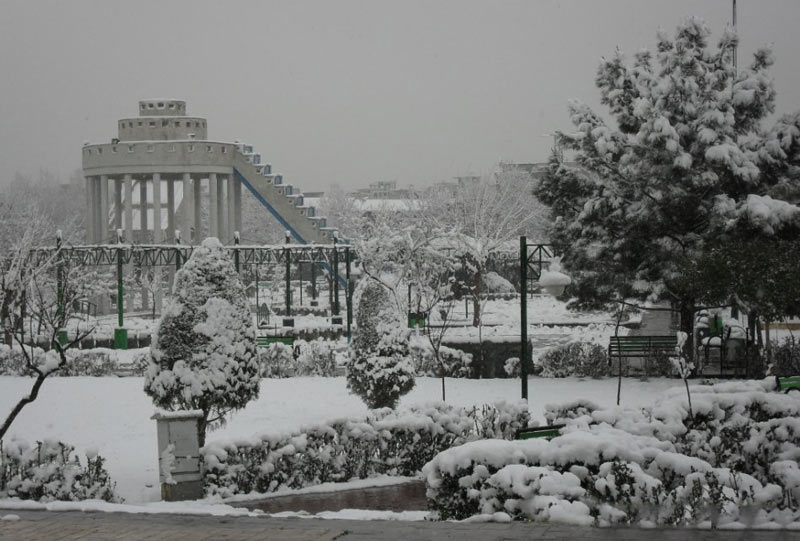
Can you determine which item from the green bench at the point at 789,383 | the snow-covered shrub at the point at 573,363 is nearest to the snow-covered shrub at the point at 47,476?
the green bench at the point at 789,383

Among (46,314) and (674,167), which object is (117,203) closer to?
(674,167)

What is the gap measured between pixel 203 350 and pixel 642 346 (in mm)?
10973

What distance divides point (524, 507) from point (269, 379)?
1280cm

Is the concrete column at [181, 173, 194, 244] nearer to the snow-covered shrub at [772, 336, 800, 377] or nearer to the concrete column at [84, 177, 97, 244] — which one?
the concrete column at [84, 177, 97, 244]

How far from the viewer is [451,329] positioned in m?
32.5

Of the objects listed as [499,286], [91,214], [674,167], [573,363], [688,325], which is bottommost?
[573,363]

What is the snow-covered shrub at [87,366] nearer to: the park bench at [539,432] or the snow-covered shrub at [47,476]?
the snow-covered shrub at [47,476]

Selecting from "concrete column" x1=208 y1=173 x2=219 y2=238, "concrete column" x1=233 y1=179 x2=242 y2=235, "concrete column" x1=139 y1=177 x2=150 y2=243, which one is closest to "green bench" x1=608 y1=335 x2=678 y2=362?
"concrete column" x1=208 y1=173 x2=219 y2=238

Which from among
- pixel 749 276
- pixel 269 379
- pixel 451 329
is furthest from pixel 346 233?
pixel 749 276

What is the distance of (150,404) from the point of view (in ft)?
56.5

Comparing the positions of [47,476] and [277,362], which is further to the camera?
[277,362]

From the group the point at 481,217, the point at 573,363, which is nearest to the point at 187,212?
the point at 481,217

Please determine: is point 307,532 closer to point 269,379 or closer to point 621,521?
point 621,521

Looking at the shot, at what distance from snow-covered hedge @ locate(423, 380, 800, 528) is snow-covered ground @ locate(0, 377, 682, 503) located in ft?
14.2
